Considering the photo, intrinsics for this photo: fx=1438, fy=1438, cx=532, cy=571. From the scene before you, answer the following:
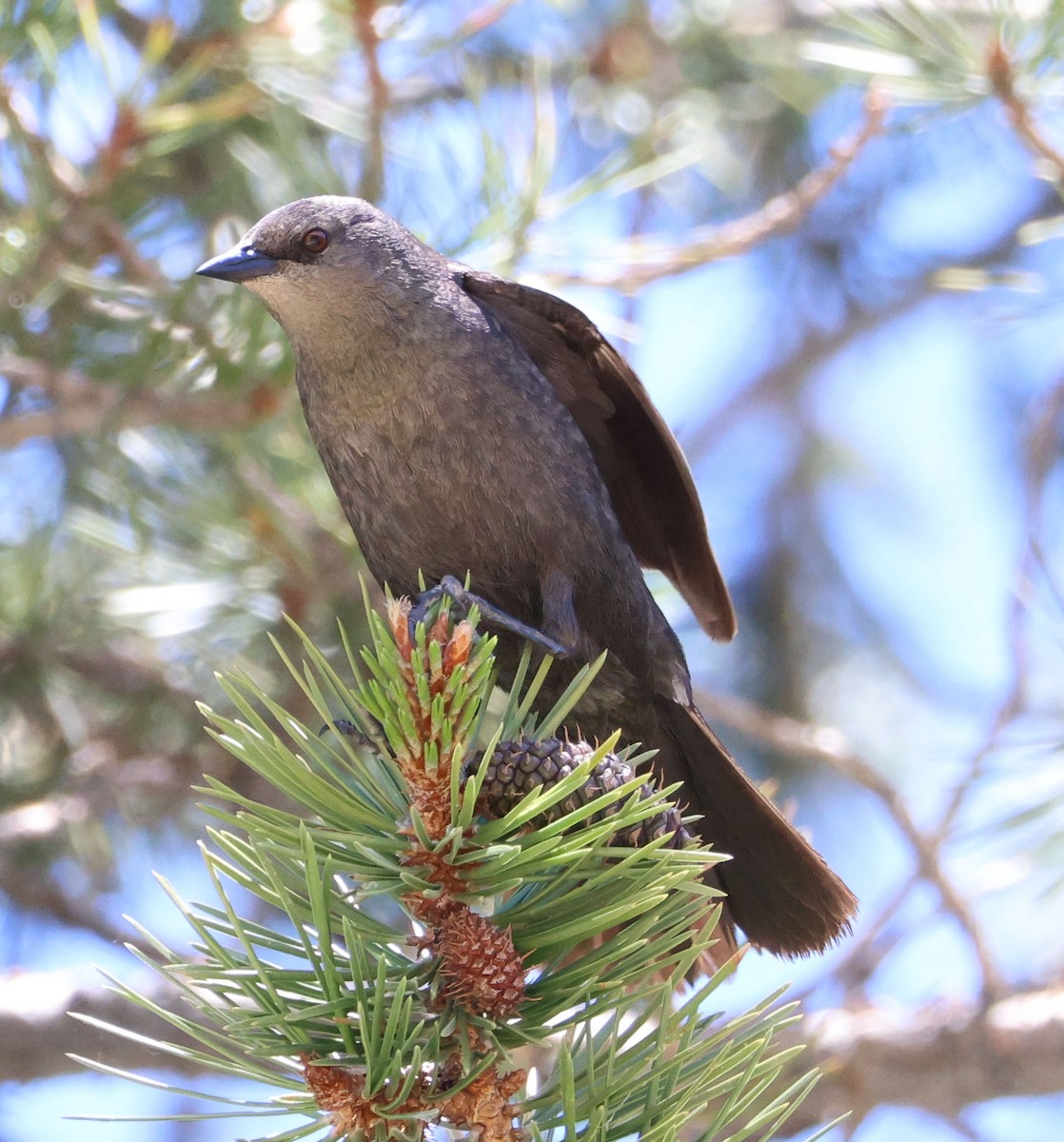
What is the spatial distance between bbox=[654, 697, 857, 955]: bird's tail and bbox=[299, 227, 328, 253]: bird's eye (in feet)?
3.66

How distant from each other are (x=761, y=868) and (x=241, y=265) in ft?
4.65

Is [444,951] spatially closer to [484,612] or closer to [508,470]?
[484,612]

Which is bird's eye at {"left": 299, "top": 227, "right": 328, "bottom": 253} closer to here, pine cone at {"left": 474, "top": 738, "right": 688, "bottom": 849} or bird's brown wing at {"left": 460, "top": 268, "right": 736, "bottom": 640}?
bird's brown wing at {"left": 460, "top": 268, "right": 736, "bottom": 640}

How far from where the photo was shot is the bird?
7.63 ft

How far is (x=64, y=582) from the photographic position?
3498mm

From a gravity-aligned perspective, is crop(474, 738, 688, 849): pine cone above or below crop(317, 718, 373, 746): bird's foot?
below

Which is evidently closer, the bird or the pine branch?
the pine branch

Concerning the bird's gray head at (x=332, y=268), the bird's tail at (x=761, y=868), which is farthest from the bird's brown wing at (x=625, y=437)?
the bird's tail at (x=761, y=868)

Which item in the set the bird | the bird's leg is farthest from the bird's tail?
the bird's leg

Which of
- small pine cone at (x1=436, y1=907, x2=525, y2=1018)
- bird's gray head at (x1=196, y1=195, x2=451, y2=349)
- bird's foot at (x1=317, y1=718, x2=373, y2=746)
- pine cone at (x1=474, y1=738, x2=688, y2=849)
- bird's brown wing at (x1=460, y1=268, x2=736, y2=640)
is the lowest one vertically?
small pine cone at (x1=436, y1=907, x2=525, y2=1018)

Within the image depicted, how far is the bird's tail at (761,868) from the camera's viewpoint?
7.06 feet

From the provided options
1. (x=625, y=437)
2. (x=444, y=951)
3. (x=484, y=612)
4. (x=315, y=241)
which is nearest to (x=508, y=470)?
(x=484, y=612)

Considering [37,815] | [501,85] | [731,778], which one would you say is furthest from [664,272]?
[37,815]

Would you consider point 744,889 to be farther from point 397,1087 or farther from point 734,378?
point 734,378
